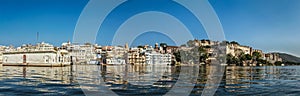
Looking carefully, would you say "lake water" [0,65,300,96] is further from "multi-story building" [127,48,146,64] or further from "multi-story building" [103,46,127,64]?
"multi-story building" [127,48,146,64]

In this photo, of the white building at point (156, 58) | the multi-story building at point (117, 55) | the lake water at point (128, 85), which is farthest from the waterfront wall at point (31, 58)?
the lake water at point (128, 85)

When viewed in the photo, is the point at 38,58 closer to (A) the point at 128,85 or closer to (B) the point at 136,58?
(B) the point at 136,58

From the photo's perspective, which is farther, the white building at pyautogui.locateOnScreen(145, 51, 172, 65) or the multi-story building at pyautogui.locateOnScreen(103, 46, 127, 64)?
the white building at pyautogui.locateOnScreen(145, 51, 172, 65)

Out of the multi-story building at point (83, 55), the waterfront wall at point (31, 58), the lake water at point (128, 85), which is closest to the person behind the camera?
the lake water at point (128, 85)

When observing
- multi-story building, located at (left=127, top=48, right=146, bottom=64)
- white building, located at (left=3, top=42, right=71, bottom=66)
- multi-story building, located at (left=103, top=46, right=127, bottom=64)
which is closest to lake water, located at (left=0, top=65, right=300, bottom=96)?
white building, located at (left=3, top=42, right=71, bottom=66)

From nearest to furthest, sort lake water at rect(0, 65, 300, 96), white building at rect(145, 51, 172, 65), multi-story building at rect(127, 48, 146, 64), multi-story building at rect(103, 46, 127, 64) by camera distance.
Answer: lake water at rect(0, 65, 300, 96) < multi-story building at rect(103, 46, 127, 64) < multi-story building at rect(127, 48, 146, 64) < white building at rect(145, 51, 172, 65)

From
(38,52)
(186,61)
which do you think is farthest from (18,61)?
(186,61)

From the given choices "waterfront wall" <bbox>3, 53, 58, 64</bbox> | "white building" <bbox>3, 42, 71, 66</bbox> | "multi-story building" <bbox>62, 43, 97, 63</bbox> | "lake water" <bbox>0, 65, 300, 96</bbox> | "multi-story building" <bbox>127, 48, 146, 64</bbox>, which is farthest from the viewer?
"multi-story building" <bbox>62, 43, 97, 63</bbox>

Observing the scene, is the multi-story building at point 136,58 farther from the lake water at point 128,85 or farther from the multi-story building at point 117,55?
the lake water at point 128,85

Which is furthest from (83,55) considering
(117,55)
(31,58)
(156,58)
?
→ (31,58)

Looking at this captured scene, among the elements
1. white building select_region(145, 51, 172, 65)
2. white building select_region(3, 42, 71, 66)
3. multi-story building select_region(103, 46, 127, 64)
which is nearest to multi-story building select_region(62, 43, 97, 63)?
multi-story building select_region(103, 46, 127, 64)

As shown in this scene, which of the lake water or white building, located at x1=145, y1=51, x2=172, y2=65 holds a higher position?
the lake water

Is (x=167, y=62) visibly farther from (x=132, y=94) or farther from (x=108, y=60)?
(x=132, y=94)

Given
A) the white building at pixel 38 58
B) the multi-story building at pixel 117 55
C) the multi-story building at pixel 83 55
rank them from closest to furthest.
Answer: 1. the white building at pixel 38 58
2. the multi-story building at pixel 117 55
3. the multi-story building at pixel 83 55
